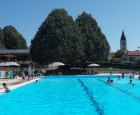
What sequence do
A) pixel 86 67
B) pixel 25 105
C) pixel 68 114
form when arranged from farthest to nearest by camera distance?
pixel 86 67
pixel 25 105
pixel 68 114

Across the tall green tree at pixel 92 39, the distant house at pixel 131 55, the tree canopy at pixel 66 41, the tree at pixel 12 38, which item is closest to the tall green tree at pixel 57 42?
the tree canopy at pixel 66 41

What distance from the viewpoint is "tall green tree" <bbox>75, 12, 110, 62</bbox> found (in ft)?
202

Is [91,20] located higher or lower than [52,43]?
higher

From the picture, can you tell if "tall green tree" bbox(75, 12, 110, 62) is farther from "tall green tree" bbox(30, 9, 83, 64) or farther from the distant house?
the distant house

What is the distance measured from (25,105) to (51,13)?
42676mm

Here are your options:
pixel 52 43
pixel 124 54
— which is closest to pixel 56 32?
pixel 52 43

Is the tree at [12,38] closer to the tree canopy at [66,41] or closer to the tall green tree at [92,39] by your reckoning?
the tall green tree at [92,39]

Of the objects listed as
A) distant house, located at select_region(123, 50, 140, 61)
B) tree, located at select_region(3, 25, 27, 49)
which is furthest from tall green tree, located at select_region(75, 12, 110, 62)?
distant house, located at select_region(123, 50, 140, 61)

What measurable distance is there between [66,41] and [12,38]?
Answer: 3676 cm

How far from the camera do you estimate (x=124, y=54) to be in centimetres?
11444

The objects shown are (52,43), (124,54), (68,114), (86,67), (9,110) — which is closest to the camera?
(68,114)

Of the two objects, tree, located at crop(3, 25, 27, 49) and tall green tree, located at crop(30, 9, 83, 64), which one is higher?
tree, located at crop(3, 25, 27, 49)

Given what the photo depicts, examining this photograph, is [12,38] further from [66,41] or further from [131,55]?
[131,55]

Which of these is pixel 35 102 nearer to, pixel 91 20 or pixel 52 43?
pixel 52 43
